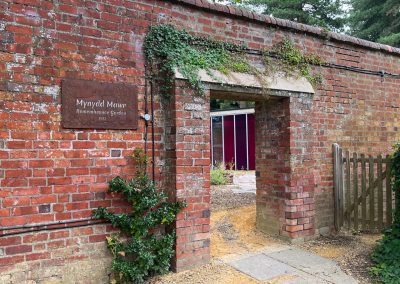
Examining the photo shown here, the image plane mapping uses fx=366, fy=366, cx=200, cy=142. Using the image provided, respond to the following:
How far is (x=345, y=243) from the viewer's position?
5.46 m

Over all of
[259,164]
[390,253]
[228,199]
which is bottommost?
[390,253]

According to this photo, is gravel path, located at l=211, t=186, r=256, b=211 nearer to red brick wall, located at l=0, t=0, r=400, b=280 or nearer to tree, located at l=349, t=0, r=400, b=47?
red brick wall, located at l=0, t=0, r=400, b=280

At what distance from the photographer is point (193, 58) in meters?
4.48

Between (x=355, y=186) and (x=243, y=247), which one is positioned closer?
(x=243, y=247)

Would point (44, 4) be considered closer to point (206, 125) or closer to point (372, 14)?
point (206, 125)

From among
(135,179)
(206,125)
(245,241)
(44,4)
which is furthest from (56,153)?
(245,241)

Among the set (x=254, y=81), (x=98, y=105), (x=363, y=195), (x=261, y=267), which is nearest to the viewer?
(x=98, y=105)

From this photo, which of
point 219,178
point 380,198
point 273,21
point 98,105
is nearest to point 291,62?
point 273,21

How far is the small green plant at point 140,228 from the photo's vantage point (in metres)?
3.91

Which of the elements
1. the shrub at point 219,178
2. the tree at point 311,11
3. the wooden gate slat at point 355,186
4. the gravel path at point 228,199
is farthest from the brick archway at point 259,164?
the tree at point 311,11

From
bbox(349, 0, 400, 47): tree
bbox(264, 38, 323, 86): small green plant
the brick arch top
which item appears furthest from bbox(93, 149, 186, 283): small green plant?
bbox(349, 0, 400, 47): tree

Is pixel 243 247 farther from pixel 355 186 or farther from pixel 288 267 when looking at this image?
pixel 355 186

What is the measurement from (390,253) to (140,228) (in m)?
3.14

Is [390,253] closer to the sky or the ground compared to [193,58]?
closer to the ground
